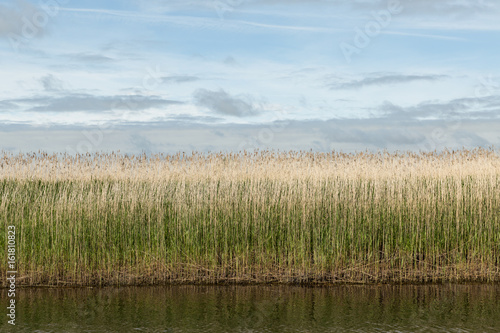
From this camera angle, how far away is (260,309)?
656 centimetres

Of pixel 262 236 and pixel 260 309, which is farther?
pixel 262 236

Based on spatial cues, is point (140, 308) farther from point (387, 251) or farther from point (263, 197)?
point (387, 251)

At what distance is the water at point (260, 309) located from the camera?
5.87 m

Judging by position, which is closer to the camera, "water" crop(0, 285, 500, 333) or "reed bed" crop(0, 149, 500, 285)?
"water" crop(0, 285, 500, 333)

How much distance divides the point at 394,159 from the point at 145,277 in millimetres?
11241

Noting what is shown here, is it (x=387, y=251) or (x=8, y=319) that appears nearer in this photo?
(x=8, y=319)

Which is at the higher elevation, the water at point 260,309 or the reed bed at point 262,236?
the reed bed at point 262,236

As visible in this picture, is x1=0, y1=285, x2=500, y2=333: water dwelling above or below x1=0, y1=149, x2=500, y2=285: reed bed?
below

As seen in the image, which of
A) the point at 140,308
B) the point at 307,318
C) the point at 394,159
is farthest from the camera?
the point at 394,159

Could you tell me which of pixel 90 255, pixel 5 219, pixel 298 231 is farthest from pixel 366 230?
pixel 5 219

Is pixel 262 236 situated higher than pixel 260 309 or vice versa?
pixel 262 236

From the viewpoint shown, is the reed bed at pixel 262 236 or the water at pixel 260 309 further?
the reed bed at pixel 262 236

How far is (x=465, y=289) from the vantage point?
772cm

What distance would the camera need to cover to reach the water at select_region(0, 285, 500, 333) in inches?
231
